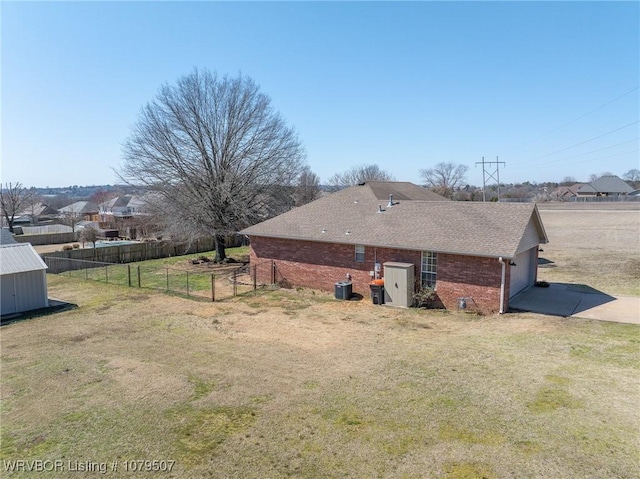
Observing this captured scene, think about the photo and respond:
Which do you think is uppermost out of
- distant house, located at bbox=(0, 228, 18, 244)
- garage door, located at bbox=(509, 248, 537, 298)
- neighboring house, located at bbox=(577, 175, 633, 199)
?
neighboring house, located at bbox=(577, 175, 633, 199)

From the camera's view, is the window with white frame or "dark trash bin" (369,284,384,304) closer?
the window with white frame

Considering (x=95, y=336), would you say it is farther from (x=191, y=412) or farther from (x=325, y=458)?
(x=325, y=458)

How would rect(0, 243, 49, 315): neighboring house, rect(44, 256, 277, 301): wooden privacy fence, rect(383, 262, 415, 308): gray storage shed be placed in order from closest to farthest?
rect(383, 262, 415, 308): gray storage shed
rect(0, 243, 49, 315): neighboring house
rect(44, 256, 277, 301): wooden privacy fence

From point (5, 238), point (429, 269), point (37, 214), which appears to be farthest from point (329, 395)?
point (37, 214)

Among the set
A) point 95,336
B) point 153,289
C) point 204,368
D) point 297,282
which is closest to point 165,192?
point 153,289

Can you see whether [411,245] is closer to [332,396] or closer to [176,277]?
[332,396]

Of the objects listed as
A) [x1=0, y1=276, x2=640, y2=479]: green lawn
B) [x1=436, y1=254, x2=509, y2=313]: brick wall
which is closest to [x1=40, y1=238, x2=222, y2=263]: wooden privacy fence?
[x1=0, y1=276, x2=640, y2=479]: green lawn

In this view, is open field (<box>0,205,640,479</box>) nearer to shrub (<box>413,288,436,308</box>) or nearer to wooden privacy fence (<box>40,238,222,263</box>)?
shrub (<box>413,288,436,308</box>)

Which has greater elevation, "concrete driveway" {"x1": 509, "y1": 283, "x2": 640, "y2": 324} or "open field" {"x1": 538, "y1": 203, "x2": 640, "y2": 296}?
"open field" {"x1": 538, "y1": 203, "x2": 640, "y2": 296}
